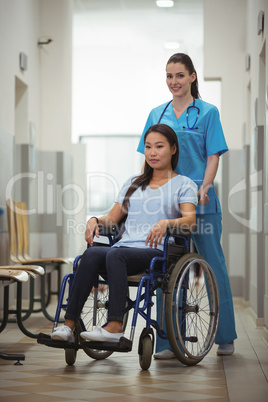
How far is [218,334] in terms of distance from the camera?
3.20 m

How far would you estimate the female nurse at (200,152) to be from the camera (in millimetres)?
3109

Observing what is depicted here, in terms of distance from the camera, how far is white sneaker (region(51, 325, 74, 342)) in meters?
2.51

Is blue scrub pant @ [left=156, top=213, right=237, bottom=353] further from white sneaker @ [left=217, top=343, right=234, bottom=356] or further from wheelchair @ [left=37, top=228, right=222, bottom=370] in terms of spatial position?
wheelchair @ [left=37, top=228, right=222, bottom=370]

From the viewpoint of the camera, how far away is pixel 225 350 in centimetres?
322

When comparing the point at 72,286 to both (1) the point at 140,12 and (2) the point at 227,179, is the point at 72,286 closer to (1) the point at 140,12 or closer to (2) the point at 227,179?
(2) the point at 227,179

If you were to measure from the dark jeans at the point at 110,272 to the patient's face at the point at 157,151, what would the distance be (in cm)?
47

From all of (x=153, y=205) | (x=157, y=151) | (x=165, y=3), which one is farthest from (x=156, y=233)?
(x=165, y=3)

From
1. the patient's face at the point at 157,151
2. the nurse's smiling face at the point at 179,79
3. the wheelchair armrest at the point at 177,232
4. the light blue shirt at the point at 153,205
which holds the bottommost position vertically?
the wheelchair armrest at the point at 177,232

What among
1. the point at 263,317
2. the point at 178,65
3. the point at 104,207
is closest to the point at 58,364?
the point at 178,65

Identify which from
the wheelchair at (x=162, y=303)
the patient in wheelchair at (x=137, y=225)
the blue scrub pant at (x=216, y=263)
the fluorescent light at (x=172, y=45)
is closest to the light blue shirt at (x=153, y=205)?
the patient in wheelchair at (x=137, y=225)

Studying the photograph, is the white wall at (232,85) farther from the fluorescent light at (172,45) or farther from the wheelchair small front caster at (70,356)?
the wheelchair small front caster at (70,356)

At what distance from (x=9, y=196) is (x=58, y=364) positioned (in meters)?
2.31

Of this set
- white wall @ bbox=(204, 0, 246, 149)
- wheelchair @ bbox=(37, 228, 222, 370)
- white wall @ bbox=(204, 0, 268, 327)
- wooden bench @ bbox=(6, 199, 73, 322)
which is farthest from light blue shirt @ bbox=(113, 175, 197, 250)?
white wall @ bbox=(204, 0, 246, 149)

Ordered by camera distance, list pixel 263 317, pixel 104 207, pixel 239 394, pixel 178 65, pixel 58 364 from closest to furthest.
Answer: pixel 239 394 < pixel 58 364 < pixel 178 65 < pixel 263 317 < pixel 104 207
